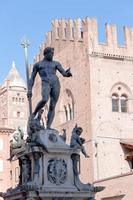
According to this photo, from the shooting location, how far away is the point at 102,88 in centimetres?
3878

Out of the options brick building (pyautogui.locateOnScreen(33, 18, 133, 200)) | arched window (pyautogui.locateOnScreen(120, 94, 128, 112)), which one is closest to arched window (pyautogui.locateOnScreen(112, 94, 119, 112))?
brick building (pyautogui.locateOnScreen(33, 18, 133, 200))

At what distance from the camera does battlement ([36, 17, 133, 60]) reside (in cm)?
3891

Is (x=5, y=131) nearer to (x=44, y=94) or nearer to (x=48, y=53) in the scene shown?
(x=48, y=53)

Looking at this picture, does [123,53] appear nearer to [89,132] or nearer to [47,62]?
[89,132]

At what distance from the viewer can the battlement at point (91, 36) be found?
3891 cm

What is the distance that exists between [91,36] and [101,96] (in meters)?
4.33

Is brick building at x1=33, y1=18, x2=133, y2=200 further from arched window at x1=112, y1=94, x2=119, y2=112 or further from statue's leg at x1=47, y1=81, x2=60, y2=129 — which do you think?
statue's leg at x1=47, y1=81, x2=60, y2=129

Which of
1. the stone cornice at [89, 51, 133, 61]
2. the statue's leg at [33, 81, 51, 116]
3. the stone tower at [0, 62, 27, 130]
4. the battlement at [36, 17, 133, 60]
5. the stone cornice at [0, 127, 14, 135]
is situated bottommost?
the statue's leg at [33, 81, 51, 116]

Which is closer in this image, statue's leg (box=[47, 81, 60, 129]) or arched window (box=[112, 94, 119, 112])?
statue's leg (box=[47, 81, 60, 129])

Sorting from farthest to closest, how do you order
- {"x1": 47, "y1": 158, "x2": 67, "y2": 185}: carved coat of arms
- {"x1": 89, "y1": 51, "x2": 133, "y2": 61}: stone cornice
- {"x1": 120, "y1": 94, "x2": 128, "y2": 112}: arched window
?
{"x1": 120, "y1": 94, "x2": 128, "y2": 112}: arched window, {"x1": 89, "y1": 51, "x2": 133, "y2": 61}: stone cornice, {"x1": 47, "y1": 158, "x2": 67, "y2": 185}: carved coat of arms

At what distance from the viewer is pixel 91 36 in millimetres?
38875

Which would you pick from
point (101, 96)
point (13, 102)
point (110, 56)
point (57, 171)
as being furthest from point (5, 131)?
point (13, 102)

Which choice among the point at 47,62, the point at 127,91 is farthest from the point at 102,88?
the point at 47,62

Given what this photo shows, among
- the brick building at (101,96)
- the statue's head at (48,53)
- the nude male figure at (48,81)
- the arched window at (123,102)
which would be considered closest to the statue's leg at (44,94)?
the nude male figure at (48,81)
